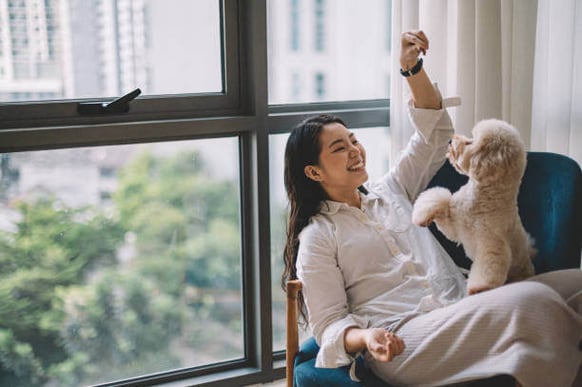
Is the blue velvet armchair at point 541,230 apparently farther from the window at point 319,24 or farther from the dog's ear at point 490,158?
the window at point 319,24

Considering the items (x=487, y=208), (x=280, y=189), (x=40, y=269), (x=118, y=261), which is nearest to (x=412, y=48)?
(x=487, y=208)

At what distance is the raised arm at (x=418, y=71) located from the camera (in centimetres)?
203

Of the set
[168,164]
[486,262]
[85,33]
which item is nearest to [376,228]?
[486,262]

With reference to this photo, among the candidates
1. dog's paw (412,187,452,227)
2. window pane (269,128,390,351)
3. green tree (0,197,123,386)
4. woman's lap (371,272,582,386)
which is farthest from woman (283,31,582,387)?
green tree (0,197,123,386)

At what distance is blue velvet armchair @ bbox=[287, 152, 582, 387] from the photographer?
182 centimetres

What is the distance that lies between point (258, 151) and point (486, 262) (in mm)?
835

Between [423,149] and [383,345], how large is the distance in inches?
25.2

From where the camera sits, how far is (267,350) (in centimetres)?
253

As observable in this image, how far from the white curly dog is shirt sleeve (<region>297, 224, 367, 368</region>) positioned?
0.23 metres

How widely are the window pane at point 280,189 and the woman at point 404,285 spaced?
1.44 feet

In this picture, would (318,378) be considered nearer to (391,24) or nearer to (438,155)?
(438,155)

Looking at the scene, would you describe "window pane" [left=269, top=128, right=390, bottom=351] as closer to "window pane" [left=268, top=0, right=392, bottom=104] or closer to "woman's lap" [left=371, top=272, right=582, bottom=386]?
"window pane" [left=268, top=0, right=392, bottom=104]

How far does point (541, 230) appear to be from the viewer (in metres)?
1.94

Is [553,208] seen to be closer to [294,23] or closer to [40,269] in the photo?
[294,23]
